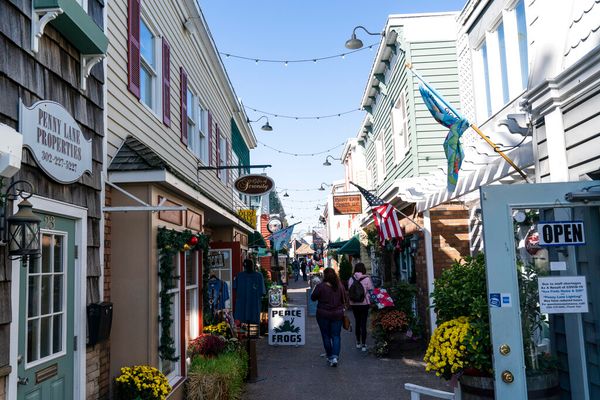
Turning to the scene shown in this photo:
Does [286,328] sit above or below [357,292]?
below

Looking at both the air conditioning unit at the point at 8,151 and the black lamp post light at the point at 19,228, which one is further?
the black lamp post light at the point at 19,228

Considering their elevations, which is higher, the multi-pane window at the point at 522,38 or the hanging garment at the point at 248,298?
the multi-pane window at the point at 522,38

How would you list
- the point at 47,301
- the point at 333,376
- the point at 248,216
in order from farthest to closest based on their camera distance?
the point at 248,216, the point at 333,376, the point at 47,301

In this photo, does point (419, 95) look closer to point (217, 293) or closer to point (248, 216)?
point (217, 293)

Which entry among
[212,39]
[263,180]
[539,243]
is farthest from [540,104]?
[212,39]

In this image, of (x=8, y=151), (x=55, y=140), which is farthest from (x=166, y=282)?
(x=8, y=151)

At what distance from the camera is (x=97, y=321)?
5.11m

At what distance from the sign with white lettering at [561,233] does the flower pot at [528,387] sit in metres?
1.04

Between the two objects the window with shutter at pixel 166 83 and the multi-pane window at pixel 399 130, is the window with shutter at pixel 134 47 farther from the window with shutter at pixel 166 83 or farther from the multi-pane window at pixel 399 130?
the multi-pane window at pixel 399 130

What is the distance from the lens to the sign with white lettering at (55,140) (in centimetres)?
415

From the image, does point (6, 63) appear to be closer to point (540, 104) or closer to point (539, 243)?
point (539, 243)

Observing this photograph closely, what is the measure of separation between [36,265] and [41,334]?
0.54 m

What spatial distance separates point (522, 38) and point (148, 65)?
495cm

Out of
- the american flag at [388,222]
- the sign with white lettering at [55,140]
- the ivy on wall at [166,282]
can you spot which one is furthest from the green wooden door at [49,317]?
the american flag at [388,222]
